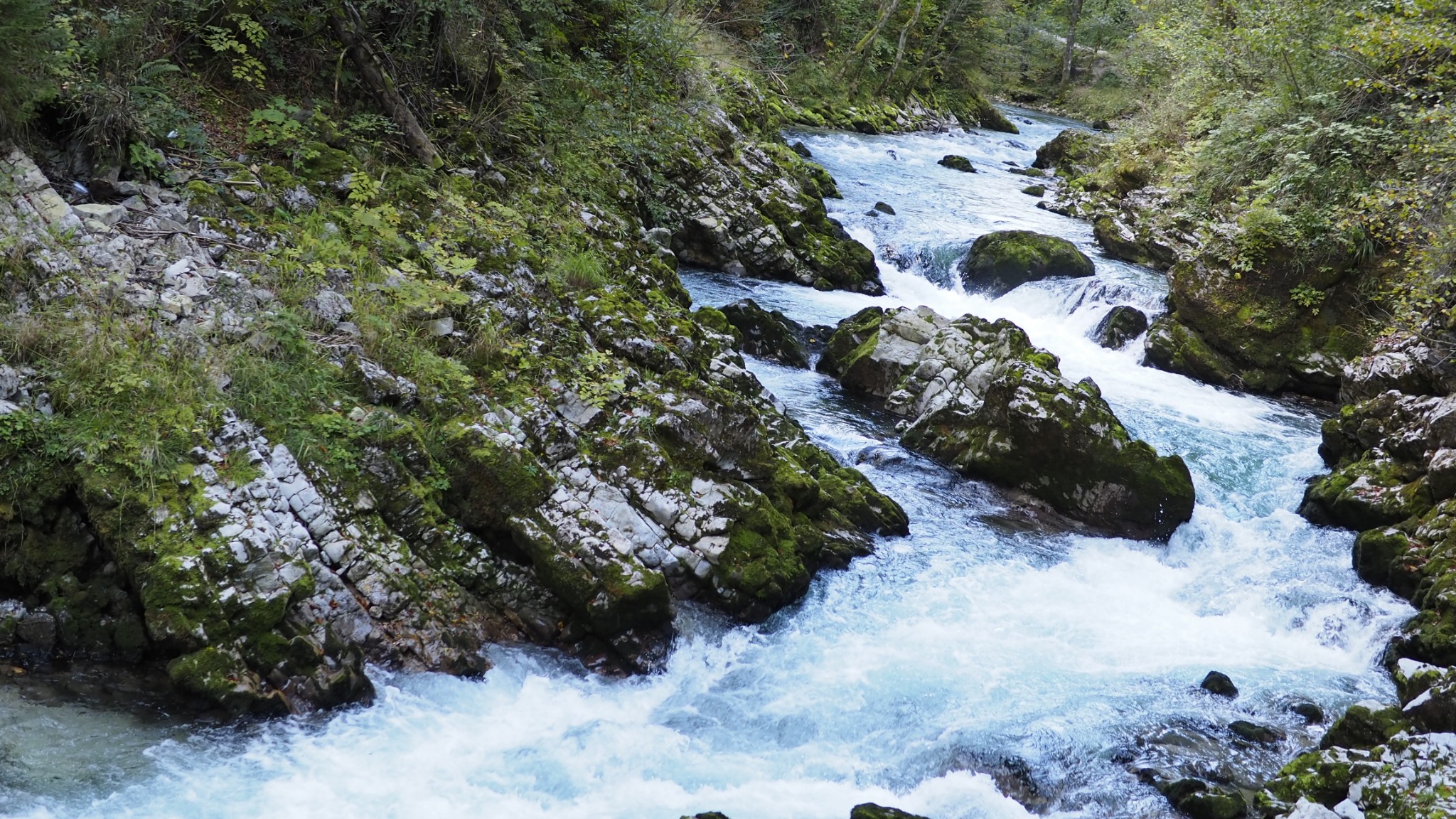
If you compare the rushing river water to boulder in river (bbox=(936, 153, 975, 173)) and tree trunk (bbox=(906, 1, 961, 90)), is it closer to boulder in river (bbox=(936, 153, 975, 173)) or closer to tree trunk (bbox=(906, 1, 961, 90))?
boulder in river (bbox=(936, 153, 975, 173))

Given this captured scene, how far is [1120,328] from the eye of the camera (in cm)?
1570

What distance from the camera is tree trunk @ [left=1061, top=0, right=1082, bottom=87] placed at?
4375cm

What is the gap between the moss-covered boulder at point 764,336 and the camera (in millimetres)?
13844

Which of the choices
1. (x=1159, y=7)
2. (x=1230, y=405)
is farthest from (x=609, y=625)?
(x=1159, y=7)

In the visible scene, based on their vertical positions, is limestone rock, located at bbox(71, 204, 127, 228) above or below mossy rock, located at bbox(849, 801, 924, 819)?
above

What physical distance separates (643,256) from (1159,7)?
2554 centimetres

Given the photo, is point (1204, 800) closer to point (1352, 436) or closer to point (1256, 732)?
point (1256, 732)

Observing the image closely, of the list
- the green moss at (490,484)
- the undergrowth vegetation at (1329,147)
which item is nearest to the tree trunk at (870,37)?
the undergrowth vegetation at (1329,147)

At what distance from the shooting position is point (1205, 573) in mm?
10023

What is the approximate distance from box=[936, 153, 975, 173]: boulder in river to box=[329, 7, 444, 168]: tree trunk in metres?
19.0

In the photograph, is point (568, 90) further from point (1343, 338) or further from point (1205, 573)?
point (1343, 338)

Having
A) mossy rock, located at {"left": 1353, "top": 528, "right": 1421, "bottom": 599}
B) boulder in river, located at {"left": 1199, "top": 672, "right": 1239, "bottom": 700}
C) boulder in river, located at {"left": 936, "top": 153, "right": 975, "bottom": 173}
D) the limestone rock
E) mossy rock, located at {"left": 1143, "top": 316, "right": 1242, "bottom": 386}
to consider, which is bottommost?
boulder in river, located at {"left": 1199, "top": 672, "right": 1239, "bottom": 700}

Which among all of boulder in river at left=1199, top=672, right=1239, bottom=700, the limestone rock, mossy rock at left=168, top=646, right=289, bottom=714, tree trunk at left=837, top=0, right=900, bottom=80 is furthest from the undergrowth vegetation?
the limestone rock

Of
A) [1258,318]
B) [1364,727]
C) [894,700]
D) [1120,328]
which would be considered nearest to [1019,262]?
[1120,328]
